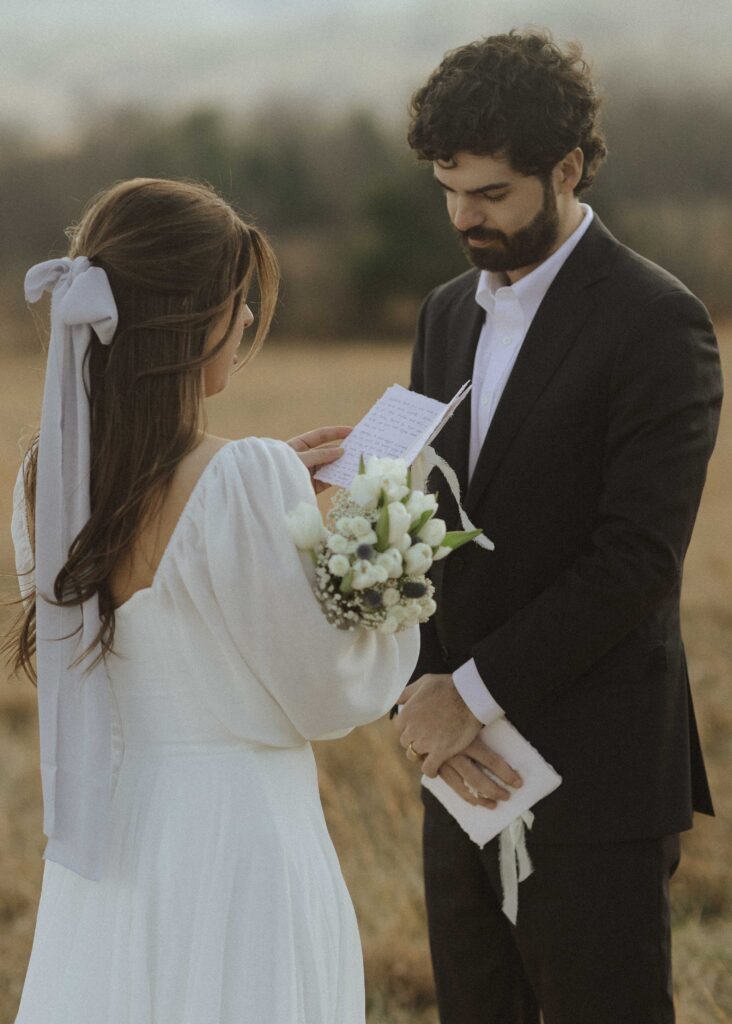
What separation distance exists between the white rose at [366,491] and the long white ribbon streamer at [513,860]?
34.2 inches

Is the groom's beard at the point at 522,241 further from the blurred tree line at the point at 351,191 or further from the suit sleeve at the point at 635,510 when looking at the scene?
the blurred tree line at the point at 351,191

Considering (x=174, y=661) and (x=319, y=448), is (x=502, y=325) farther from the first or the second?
(x=174, y=661)

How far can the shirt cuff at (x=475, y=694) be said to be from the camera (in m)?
2.42

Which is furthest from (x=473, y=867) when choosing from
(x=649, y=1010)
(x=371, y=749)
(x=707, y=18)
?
(x=707, y=18)

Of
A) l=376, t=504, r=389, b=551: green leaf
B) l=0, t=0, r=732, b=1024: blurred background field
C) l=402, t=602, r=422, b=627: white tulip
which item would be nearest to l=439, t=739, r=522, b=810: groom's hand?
l=402, t=602, r=422, b=627: white tulip

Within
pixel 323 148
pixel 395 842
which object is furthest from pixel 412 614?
pixel 323 148

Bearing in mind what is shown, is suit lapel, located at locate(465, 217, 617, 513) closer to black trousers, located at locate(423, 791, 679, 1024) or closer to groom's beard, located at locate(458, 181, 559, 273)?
groom's beard, located at locate(458, 181, 559, 273)

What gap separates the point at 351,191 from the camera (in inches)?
A: 450

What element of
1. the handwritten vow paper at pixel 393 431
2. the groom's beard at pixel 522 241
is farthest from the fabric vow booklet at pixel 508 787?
the groom's beard at pixel 522 241

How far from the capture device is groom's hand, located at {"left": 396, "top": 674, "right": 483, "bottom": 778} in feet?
8.07

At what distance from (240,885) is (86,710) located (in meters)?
0.37

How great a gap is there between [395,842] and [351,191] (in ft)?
25.6

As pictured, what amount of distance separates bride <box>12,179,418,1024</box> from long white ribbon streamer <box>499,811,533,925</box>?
0.50 metres

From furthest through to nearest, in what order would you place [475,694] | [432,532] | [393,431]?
[475,694], [393,431], [432,532]
